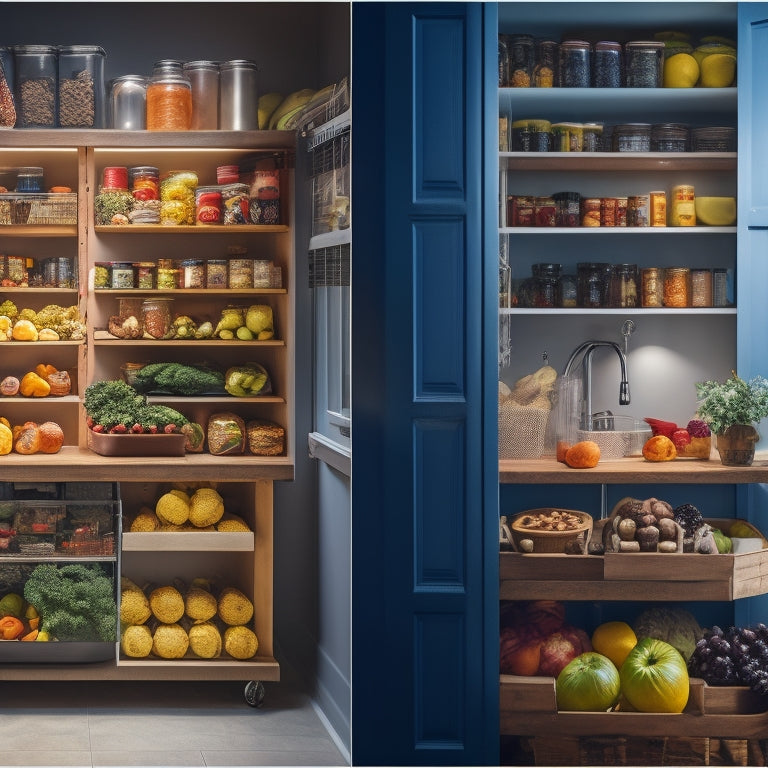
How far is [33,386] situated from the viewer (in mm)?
4750

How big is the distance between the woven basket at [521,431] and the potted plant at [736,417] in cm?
62

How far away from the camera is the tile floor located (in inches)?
156

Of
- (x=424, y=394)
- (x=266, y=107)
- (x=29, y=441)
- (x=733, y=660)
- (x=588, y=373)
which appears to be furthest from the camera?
(x=266, y=107)

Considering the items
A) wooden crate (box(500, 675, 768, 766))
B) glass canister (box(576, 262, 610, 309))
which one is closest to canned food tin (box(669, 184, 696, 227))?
glass canister (box(576, 262, 610, 309))

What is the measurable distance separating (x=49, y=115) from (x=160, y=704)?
2.51 meters

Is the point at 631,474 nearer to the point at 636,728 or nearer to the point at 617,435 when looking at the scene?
the point at 617,435

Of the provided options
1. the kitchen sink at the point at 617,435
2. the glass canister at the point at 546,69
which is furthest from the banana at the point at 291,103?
the kitchen sink at the point at 617,435

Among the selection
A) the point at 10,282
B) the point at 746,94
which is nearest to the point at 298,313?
the point at 10,282

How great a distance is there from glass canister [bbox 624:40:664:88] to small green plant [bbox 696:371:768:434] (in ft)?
3.97

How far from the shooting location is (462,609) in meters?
3.60

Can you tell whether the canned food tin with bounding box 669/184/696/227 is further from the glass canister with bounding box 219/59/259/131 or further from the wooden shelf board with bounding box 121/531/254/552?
the wooden shelf board with bounding box 121/531/254/552

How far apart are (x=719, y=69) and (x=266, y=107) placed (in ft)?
6.33

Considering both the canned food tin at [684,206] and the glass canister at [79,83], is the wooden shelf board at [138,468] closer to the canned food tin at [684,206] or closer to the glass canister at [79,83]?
the glass canister at [79,83]

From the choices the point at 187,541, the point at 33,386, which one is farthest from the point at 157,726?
the point at 33,386
